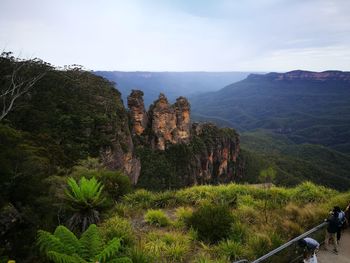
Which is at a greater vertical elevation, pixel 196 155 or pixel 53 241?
pixel 53 241

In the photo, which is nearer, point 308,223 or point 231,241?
point 231,241

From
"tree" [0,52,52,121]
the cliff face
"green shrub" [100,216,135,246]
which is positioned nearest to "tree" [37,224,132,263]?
"green shrub" [100,216,135,246]

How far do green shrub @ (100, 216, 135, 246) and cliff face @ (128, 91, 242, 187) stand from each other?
5964 cm

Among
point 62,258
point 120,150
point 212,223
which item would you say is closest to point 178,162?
point 120,150

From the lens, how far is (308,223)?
9.73 meters

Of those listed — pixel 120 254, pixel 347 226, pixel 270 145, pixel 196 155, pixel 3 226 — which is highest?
pixel 3 226

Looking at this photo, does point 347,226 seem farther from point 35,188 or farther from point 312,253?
point 35,188

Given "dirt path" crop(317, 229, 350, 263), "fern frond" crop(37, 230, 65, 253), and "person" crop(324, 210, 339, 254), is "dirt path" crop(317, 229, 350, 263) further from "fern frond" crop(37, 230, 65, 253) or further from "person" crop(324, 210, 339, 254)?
"fern frond" crop(37, 230, 65, 253)

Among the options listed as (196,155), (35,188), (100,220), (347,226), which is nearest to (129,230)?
(100,220)

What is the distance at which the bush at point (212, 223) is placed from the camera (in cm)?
880

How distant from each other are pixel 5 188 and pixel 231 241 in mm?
5417

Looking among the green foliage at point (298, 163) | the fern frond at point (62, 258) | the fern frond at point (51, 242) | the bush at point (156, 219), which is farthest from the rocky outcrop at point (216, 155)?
the fern frond at point (62, 258)

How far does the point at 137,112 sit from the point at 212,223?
64603 millimetres

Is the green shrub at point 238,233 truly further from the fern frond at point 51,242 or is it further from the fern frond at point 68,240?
Result: the fern frond at point 51,242
